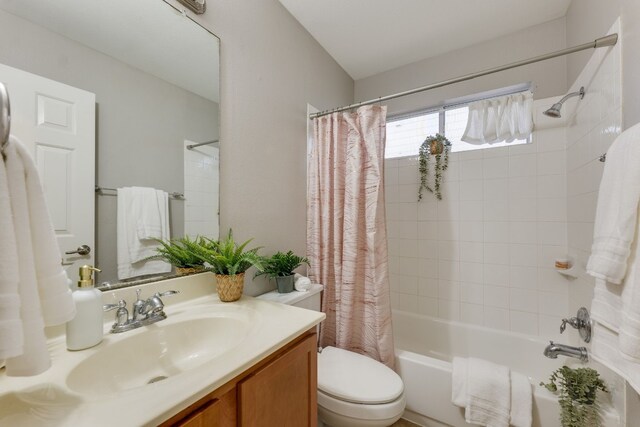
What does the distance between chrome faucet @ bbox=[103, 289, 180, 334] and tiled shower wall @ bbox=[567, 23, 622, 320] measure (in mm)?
1944

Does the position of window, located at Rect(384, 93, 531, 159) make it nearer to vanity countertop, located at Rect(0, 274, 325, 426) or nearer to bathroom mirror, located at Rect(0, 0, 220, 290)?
bathroom mirror, located at Rect(0, 0, 220, 290)

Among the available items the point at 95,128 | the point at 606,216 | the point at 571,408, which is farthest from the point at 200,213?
the point at 571,408

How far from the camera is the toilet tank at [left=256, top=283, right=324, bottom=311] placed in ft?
4.60

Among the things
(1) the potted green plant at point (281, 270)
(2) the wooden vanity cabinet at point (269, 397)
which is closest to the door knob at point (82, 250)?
(2) the wooden vanity cabinet at point (269, 397)

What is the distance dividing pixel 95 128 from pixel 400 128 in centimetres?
218

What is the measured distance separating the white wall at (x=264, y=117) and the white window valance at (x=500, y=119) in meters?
1.15

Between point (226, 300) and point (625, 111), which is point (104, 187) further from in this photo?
point (625, 111)

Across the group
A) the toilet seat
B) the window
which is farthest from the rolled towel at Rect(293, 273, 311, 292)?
the window

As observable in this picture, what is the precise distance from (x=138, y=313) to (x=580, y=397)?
1820mm

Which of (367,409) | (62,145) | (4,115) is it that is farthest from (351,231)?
(4,115)

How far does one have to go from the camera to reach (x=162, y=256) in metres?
1.07

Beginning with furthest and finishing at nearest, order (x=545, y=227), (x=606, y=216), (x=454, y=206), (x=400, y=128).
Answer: (x=400, y=128) < (x=454, y=206) < (x=545, y=227) < (x=606, y=216)

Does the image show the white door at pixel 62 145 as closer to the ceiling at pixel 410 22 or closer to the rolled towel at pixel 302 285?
the rolled towel at pixel 302 285

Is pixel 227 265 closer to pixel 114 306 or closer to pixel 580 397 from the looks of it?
pixel 114 306
